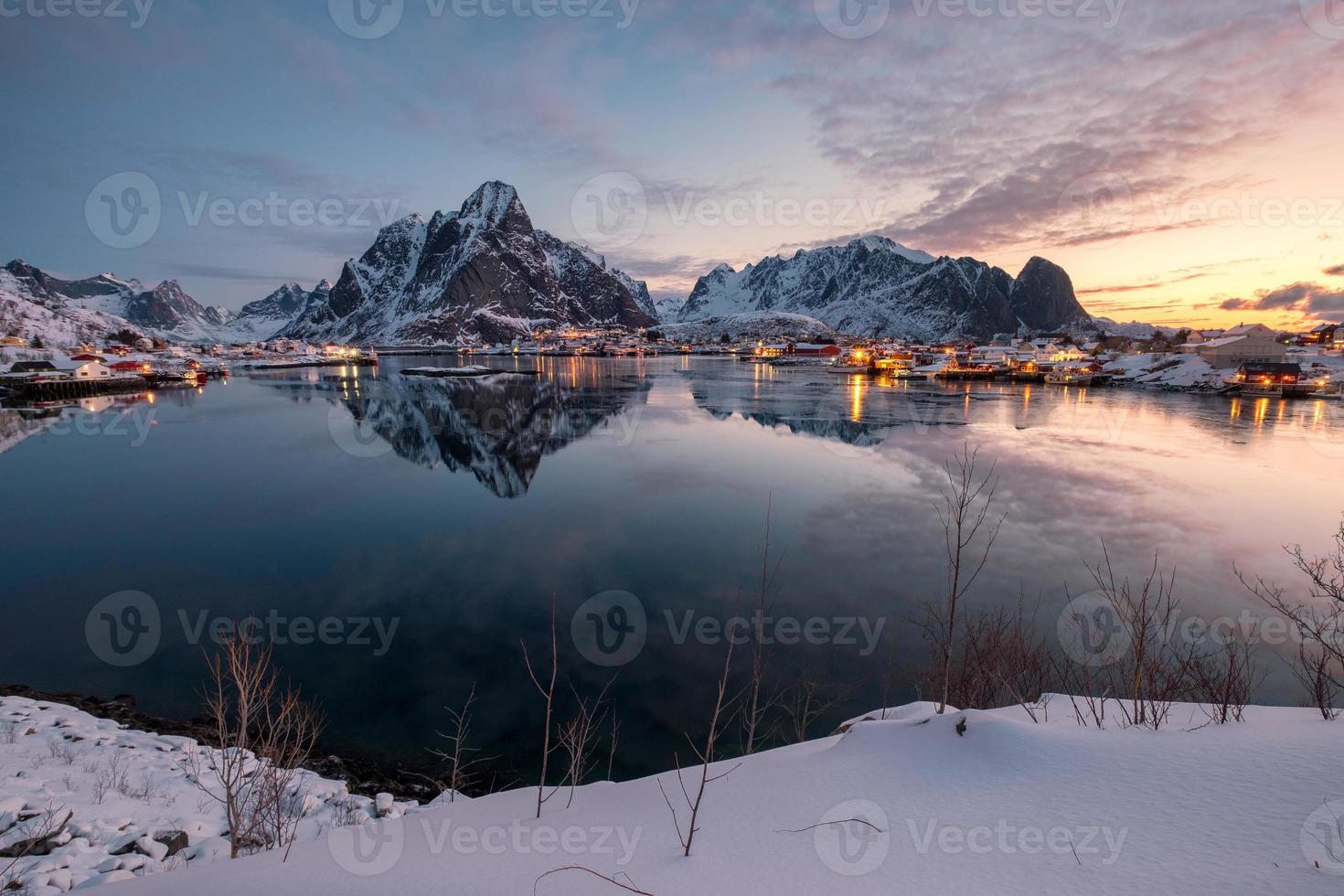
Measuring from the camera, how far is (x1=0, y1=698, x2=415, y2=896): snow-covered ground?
524 cm

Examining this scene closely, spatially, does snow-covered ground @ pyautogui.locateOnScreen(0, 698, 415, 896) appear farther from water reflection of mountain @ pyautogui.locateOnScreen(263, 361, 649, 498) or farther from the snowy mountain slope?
the snowy mountain slope

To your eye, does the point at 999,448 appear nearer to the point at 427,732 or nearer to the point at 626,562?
the point at 626,562

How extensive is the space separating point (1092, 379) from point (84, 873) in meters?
96.8

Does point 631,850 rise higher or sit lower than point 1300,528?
higher

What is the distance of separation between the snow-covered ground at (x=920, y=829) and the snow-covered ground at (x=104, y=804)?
4.4 inches

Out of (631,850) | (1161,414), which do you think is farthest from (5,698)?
(1161,414)

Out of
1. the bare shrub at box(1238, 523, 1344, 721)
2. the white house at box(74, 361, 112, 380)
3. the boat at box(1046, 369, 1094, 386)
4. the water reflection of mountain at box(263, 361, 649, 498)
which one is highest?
the white house at box(74, 361, 112, 380)

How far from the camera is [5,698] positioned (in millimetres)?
8469

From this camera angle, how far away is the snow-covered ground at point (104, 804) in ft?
17.2

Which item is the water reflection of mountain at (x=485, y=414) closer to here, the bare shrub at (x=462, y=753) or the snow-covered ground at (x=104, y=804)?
the bare shrub at (x=462, y=753)

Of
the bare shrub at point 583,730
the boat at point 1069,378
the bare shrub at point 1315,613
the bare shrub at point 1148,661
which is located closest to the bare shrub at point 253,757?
the bare shrub at point 583,730

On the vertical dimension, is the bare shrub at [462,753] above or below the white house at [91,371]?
below

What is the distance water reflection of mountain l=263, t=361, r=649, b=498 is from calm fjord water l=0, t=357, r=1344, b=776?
505 millimetres

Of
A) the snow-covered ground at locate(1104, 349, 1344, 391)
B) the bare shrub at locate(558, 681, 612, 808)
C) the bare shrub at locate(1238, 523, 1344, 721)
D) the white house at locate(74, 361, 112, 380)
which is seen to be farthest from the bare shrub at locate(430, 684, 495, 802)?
the snow-covered ground at locate(1104, 349, 1344, 391)
